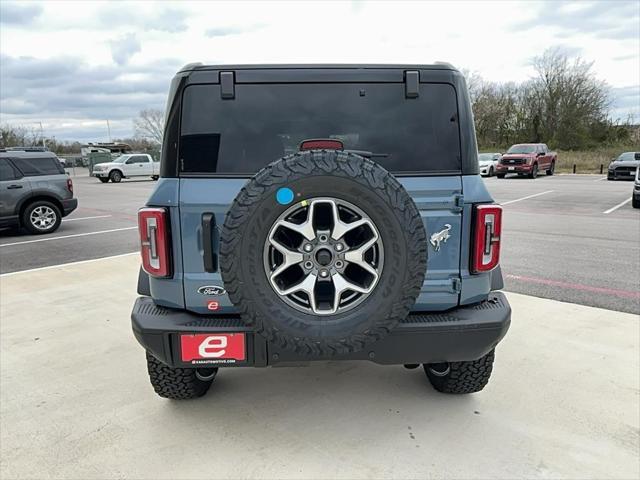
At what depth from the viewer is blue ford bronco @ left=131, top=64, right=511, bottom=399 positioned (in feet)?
6.91

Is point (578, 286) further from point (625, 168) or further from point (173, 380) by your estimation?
point (625, 168)

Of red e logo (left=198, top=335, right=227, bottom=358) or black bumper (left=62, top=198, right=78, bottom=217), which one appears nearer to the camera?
red e logo (left=198, top=335, right=227, bottom=358)

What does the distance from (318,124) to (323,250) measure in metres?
0.75

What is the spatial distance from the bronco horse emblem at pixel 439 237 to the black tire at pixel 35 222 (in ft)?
31.4

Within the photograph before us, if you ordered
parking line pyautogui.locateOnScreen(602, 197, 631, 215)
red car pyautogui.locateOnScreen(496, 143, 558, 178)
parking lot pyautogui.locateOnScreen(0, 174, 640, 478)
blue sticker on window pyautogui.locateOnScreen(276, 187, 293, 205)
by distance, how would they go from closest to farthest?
1. blue sticker on window pyautogui.locateOnScreen(276, 187, 293, 205)
2. parking lot pyautogui.locateOnScreen(0, 174, 640, 478)
3. parking line pyautogui.locateOnScreen(602, 197, 631, 215)
4. red car pyautogui.locateOnScreen(496, 143, 558, 178)

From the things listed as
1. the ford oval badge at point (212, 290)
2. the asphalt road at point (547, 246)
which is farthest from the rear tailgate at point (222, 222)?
the asphalt road at point (547, 246)

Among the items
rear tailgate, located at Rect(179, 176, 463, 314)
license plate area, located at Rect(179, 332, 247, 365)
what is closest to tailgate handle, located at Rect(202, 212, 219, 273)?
rear tailgate, located at Rect(179, 176, 463, 314)

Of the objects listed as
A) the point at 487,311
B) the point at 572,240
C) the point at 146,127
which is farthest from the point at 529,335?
the point at 146,127

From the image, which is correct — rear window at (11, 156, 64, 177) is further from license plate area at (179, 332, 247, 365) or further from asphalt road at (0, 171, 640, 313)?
license plate area at (179, 332, 247, 365)

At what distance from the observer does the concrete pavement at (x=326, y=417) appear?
238cm

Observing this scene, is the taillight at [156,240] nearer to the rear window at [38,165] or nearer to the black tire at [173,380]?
the black tire at [173,380]

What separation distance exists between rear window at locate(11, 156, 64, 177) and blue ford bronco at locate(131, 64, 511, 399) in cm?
868

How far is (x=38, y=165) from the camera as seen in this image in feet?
31.9

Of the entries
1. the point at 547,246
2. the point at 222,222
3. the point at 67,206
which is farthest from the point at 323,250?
the point at 67,206
